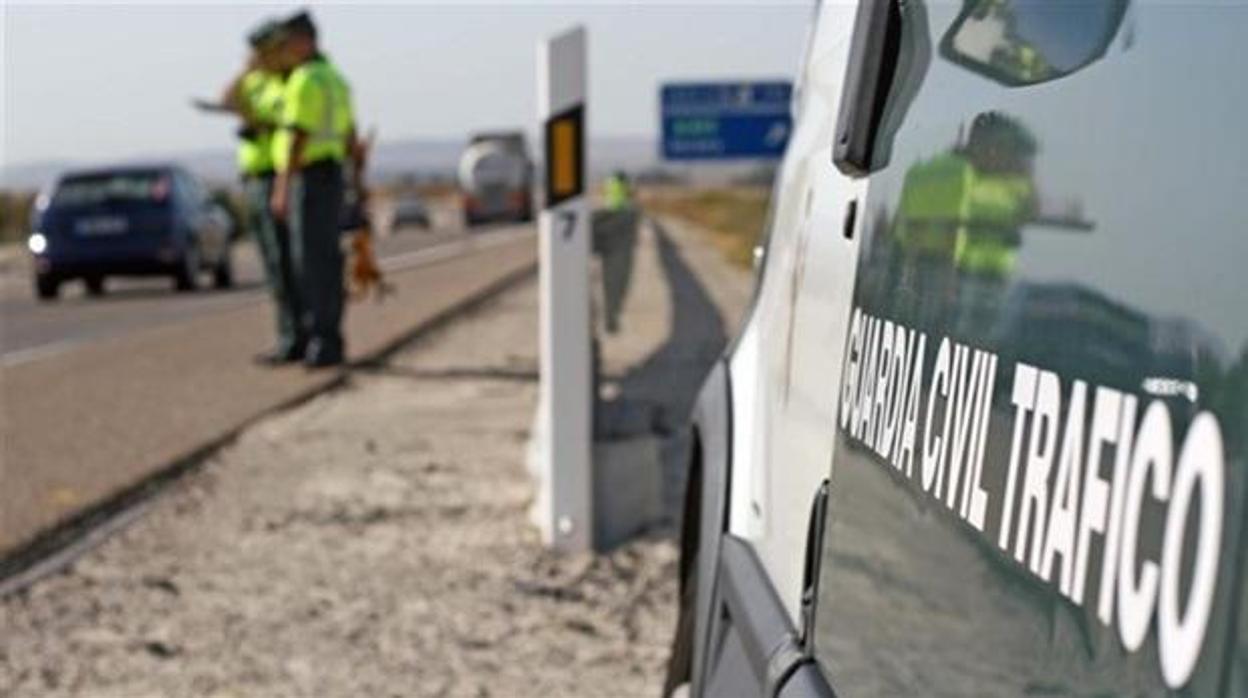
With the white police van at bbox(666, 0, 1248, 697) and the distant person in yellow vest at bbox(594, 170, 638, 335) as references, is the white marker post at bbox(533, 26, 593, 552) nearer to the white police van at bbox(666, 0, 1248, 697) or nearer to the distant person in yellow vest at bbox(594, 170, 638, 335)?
the white police van at bbox(666, 0, 1248, 697)

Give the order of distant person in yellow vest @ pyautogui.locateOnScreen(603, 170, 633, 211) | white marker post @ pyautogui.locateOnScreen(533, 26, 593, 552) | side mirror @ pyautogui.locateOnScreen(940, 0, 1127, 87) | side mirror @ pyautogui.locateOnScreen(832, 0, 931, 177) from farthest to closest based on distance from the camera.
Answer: distant person in yellow vest @ pyautogui.locateOnScreen(603, 170, 633, 211) → white marker post @ pyautogui.locateOnScreen(533, 26, 593, 552) → side mirror @ pyautogui.locateOnScreen(832, 0, 931, 177) → side mirror @ pyautogui.locateOnScreen(940, 0, 1127, 87)

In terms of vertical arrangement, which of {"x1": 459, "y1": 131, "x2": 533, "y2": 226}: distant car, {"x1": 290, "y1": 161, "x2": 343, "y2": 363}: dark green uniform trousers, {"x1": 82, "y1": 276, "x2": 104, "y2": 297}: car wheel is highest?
{"x1": 290, "y1": 161, "x2": 343, "y2": 363}: dark green uniform trousers

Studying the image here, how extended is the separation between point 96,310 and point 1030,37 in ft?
84.0

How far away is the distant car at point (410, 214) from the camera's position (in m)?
97.4

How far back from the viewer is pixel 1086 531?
191 cm

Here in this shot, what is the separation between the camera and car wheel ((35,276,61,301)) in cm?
3073

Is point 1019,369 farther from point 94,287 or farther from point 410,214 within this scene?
point 410,214

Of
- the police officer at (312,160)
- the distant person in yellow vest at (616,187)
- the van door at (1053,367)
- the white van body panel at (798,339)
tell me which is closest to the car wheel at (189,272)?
the distant person in yellow vest at (616,187)

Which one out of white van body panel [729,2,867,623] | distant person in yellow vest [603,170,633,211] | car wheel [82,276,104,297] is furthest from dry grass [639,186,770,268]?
white van body panel [729,2,867,623]

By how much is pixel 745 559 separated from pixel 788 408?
1.09 feet

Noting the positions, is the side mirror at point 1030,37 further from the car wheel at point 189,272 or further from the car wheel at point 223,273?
the car wheel at point 223,273

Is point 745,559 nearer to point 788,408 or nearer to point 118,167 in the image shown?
point 788,408

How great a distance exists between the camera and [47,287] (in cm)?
3105

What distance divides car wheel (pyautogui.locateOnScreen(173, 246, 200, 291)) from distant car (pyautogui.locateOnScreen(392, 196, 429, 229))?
216 ft
